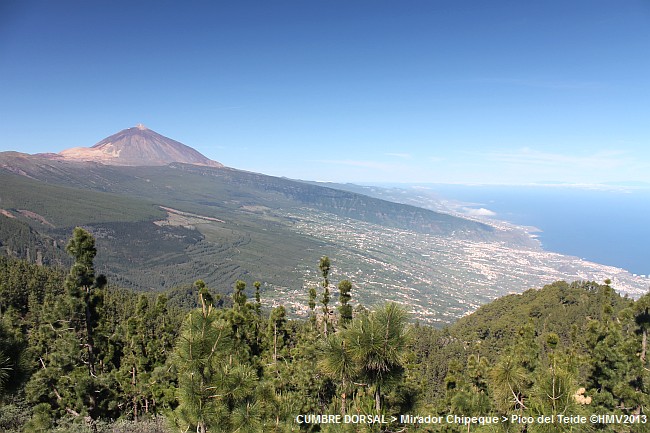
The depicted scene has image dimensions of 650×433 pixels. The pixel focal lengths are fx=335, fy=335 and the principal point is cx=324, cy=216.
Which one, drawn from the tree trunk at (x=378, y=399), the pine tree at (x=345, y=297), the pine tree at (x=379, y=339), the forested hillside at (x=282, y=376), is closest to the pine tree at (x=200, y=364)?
the forested hillside at (x=282, y=376)

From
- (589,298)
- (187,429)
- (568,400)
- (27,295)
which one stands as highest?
(568,400)

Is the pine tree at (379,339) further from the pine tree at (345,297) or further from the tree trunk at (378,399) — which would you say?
the pine tree at (345,297)

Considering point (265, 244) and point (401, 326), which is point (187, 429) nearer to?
point (401, 326)

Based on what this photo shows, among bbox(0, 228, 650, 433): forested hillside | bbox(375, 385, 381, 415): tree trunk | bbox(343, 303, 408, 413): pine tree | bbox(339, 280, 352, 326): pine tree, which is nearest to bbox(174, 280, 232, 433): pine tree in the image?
bbox(0, 228, 650, 433): forested hillside

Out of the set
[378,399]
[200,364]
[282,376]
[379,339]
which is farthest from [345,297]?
[200,364]

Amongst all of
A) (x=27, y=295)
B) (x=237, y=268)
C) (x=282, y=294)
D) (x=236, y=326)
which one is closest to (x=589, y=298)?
(x=236, y=326)

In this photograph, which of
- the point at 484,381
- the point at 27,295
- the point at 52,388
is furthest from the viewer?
the point at 27,295

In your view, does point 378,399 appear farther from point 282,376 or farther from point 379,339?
point 282,376

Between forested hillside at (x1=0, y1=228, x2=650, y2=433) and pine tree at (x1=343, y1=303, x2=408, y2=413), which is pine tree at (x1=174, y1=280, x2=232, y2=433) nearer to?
forested hillside at (x1=0, y1=228, x2=650, y2=433)

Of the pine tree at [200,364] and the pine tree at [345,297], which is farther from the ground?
the pine tree at [200,364]
